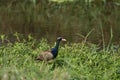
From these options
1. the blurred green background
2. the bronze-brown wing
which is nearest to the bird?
the bronze-brown wing

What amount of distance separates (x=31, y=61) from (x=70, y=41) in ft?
9.98

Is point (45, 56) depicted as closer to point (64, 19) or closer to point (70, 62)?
point (70, 62)

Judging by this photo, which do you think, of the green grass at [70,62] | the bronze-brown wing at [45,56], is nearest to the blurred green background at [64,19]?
the green grass at [70,62]

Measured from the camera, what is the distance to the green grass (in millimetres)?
5883

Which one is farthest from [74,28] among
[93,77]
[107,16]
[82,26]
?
[93,77]

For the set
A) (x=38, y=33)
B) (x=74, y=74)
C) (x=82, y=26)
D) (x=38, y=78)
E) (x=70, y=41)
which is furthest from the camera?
(x=82, y=26)

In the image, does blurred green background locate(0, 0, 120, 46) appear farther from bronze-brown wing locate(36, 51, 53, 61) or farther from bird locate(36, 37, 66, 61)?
bronze-brown wing locate(36, 51, 53, 61)

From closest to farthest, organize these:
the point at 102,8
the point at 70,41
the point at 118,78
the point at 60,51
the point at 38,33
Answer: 1. the point at 118,78
2. the point at 60,51
3. the point at 70,41
4. the point at 38,33
5. the point at 102,8

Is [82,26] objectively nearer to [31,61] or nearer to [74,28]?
[74,28]

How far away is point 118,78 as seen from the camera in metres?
6.51

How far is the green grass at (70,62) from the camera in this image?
5.88 m

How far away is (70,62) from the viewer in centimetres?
691

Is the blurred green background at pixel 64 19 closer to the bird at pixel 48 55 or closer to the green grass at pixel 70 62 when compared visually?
the green grass at pixel 70 62

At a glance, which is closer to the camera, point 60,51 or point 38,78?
point 38,78
